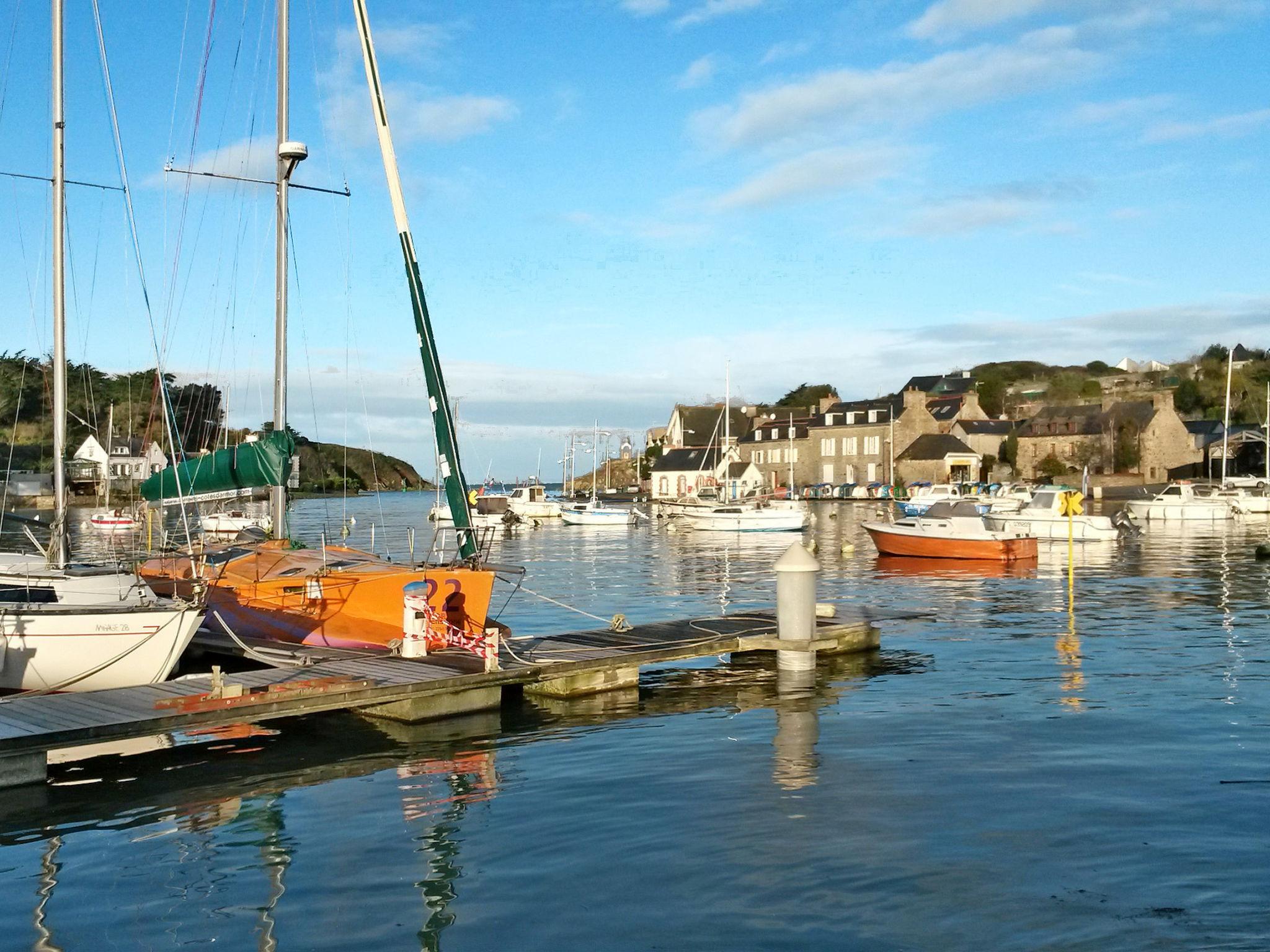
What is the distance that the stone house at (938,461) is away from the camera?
12412 centimetres

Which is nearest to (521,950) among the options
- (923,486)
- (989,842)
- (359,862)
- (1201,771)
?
(359,862)

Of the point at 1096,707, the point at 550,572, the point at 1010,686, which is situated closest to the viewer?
the point at 1096,707

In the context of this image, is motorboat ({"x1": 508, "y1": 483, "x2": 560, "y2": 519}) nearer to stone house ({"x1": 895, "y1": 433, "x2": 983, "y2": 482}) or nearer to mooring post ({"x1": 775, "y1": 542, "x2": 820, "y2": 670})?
stone house ({"x1": 895, "y1": 433, "x2": 983, "y2": 482})

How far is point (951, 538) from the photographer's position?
4981 centimetres

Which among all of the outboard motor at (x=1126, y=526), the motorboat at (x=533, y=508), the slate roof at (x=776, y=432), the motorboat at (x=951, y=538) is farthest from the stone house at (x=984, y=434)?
the motorboat at (x=951, y=538)

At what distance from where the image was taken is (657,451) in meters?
166

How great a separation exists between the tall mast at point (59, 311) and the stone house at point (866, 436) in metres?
111

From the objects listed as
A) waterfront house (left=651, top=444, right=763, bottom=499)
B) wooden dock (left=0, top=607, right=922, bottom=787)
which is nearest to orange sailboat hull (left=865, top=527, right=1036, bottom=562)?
wooden dock (left=0, top=607, right=922, bottom=787)

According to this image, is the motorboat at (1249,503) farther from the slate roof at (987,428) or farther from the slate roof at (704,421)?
the slate roof at (704,421)

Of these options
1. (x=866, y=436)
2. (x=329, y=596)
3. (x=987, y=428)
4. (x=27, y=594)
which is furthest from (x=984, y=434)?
(x=27, y=594)

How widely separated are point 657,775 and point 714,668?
8.43 metres

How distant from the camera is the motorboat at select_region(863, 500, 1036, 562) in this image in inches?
1927

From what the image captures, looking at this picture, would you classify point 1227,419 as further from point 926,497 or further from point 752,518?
point 752,518

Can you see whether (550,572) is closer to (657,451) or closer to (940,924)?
(940,924)
